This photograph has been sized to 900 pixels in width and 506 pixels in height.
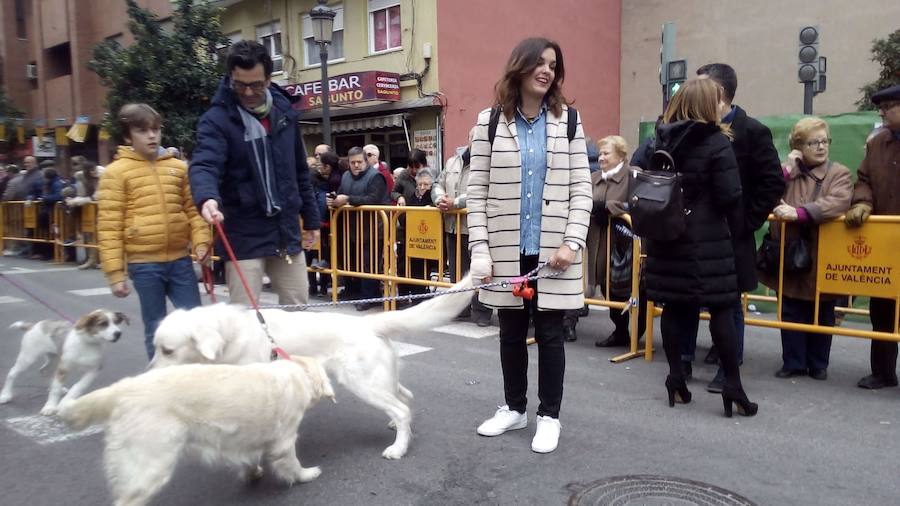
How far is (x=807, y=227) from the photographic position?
199 inches

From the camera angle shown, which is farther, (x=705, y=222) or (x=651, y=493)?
(x=705, y=222)

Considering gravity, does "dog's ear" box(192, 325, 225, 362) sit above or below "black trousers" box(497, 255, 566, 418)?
above

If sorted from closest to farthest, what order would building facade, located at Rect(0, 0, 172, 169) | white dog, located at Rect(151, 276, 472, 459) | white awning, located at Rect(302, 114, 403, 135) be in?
white dog, located at Rect(151, 276, 472, 459) < white awning, located at Rect(302, 114, 403, 135) < building facade, located at Rect(0, 0, 172, 169)

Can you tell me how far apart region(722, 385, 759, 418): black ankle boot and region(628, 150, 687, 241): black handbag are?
1.00m

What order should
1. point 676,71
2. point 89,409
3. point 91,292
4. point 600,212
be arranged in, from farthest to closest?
point 676,71 → point 91,292 → point 600,212 → point 89,409

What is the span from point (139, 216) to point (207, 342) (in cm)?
125

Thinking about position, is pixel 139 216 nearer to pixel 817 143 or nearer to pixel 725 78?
pixel 725 78

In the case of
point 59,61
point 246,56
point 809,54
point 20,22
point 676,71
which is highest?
point 20,22

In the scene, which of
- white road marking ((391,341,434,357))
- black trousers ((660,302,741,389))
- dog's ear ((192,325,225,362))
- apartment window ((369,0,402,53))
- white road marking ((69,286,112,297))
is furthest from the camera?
apartment window ((369,0,402,53))

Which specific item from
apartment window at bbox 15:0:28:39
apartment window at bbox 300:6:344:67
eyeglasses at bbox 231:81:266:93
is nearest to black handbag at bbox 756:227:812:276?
eyeglasses at bbox 231:81:266:93

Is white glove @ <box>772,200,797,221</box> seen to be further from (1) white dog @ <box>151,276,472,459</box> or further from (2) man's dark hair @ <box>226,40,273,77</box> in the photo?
(2) man's dark hair @ <box>226,40,273,77</box>

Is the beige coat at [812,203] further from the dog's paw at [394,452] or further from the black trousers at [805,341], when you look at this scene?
the dog's paw at [394,452]

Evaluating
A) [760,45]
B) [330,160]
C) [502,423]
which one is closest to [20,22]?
[330,160]

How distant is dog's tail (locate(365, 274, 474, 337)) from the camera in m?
3.60
